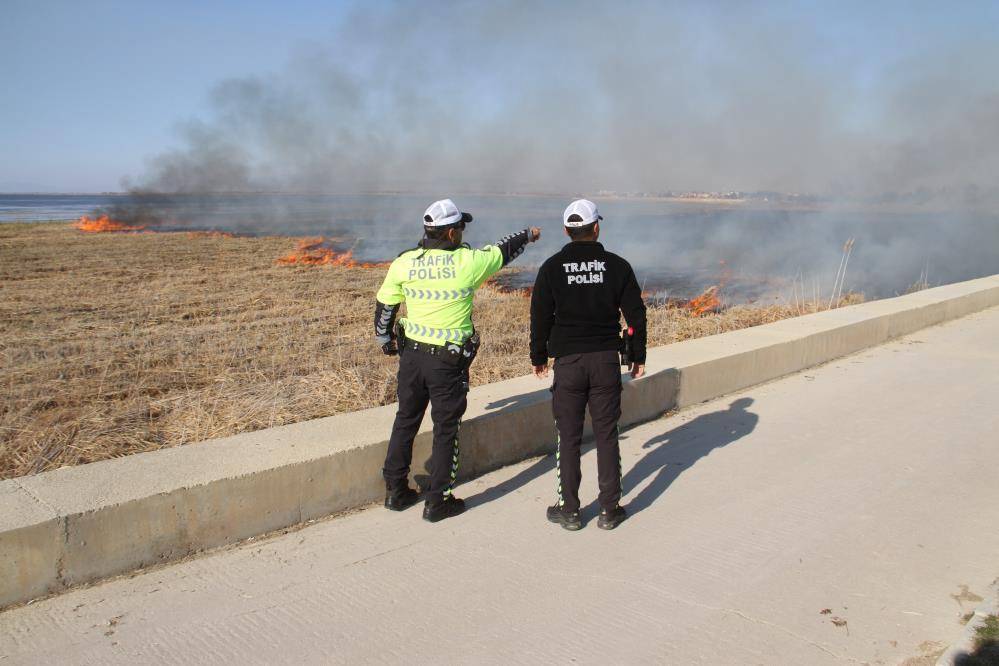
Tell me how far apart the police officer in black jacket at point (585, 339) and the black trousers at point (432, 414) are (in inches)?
17.5

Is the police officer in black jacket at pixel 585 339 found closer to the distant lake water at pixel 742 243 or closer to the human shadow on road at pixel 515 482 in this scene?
the human shadow on road at pixel 515 482

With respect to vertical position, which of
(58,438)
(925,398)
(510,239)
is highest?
(510,239)

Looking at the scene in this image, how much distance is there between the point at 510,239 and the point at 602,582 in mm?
1780

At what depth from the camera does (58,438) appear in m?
4.78

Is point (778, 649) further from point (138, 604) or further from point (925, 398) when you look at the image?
point (925, 398)

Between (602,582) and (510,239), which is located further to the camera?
(510,239)

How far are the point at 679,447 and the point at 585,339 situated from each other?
1.80 metres

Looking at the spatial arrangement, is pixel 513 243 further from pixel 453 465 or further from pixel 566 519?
pixel 566 519

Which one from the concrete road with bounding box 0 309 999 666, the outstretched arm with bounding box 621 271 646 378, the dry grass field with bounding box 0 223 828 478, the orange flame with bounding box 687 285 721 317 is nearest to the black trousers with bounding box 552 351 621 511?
the outstretched arm with bounding box 621 271 646 378

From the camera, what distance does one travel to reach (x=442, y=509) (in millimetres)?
4324

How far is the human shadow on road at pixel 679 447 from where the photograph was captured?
188 inches

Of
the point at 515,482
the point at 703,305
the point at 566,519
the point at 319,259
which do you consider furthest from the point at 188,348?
the point at 319,259

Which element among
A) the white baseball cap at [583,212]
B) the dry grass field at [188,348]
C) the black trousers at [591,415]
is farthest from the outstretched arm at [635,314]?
the dry grass field at [188,348]

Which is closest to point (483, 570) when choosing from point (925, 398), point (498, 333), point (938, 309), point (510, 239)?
point (510, 239)
